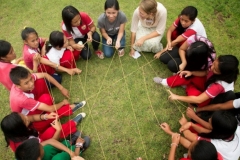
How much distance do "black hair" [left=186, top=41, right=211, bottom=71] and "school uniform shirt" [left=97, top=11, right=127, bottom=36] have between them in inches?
38.3

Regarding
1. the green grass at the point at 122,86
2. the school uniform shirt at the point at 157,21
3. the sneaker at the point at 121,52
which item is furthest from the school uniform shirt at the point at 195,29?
the sneaker at the point at 121,52

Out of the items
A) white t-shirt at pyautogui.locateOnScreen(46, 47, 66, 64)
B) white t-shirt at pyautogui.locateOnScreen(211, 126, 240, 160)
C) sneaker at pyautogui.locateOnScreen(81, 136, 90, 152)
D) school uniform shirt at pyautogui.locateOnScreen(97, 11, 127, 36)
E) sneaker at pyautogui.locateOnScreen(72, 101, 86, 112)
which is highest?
school uniform shirt at pyautogui.locateOnScreen(97, 11, 127, 36)

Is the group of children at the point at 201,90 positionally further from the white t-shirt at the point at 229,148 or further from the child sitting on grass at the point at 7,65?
the child sitting on grass at the point at 7,65

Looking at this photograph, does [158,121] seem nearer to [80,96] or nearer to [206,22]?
[80,96]

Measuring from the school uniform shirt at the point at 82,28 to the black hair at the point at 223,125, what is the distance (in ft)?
6.20

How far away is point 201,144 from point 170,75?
1324mm

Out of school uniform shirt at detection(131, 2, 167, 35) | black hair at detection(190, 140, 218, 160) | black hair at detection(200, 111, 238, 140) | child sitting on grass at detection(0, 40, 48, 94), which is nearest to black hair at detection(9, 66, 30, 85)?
child sitting on grass at detection(0, 40, 48, 94)

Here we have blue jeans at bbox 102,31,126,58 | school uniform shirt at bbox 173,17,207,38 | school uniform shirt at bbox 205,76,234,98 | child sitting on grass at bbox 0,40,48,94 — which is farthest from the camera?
blue jeans at bbox 102,31,126,58

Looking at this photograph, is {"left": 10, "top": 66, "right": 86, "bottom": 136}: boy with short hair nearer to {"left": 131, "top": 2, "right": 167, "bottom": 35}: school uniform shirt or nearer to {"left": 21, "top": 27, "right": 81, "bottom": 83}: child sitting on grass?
{"left": 21, "top": 27, "right": 81, "bottom": 83}: child sitting on grass

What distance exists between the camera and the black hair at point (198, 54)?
2346mm

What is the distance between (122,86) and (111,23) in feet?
2.71

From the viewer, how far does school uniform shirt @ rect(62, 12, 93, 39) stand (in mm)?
2830

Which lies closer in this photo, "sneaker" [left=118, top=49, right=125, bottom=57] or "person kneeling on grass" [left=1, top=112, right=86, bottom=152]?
"person kneeling on grass" [left=1, top=112, right=86, bottom=152]

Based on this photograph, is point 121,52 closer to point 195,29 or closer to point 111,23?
point 111,23
